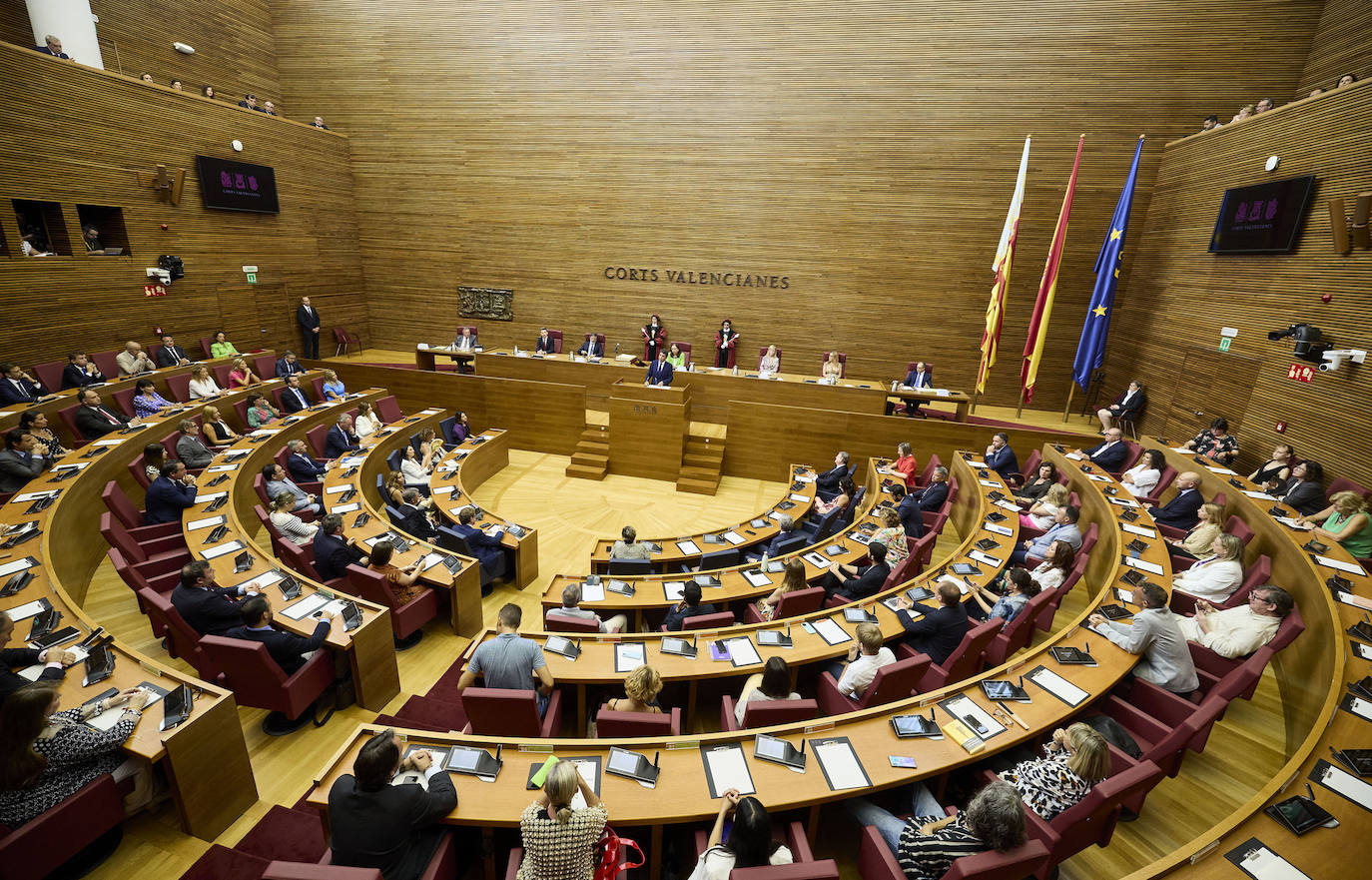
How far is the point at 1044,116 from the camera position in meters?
10.5

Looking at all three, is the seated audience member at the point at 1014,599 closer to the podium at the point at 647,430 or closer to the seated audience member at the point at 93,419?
the podium at the point at 647,430

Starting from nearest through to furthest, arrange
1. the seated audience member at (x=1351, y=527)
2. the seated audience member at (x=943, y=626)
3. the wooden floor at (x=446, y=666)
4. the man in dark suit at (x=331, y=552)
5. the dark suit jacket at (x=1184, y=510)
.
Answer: the wooden floor at (x=446, y=666), the seated audience member at (x=943, y=626), the man in dark suit at (x=331, y=552), the seated audience member at (x=1351, y=527), the dark suit jacket at (x=1184, y=510)

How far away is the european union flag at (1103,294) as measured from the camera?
939 centimetres

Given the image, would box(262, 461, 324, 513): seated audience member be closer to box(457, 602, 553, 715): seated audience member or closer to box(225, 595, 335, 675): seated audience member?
box(225, 595, 335, 675): seated audience member

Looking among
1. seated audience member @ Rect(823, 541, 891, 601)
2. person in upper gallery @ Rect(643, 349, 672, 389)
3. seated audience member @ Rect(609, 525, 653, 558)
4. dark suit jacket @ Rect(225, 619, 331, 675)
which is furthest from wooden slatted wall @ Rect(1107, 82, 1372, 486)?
dark suit jacket @ Rect(225, 619, 331, 675)

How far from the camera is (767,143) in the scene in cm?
1168

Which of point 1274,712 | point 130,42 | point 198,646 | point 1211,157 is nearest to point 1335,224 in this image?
point 1211,157

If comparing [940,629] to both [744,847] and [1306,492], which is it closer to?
[744,847]

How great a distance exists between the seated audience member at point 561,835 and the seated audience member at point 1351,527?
720 centimetres

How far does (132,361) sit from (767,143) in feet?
39.1

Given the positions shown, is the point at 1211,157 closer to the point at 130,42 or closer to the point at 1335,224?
the point at 1335,224

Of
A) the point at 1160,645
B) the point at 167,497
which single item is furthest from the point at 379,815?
the point at 167,497

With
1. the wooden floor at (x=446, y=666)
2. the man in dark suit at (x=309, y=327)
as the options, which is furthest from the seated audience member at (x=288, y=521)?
the man in dark suit at (x=309, y=327)

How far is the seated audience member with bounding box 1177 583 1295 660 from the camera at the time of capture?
405 centimetres
